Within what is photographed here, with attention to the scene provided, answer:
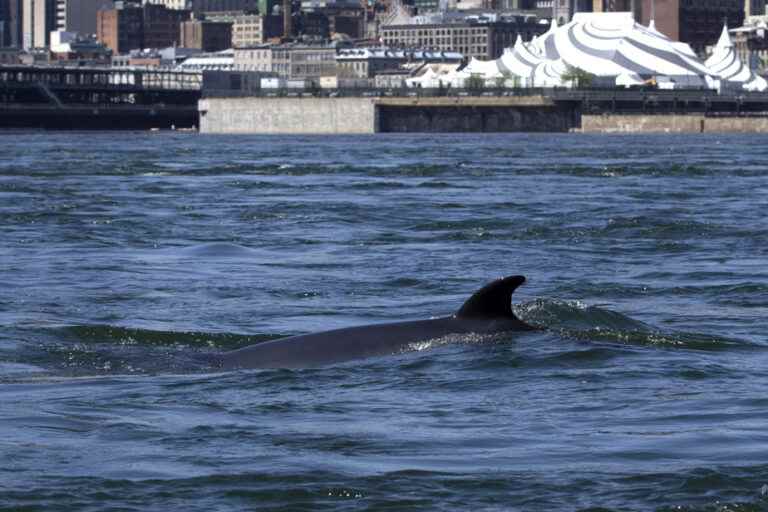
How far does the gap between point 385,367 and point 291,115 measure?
166 meters

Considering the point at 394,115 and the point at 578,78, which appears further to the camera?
the point at 578,78

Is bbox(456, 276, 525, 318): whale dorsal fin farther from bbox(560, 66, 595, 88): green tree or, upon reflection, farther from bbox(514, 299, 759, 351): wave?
bbox(560, 66, 595, 88): green tree

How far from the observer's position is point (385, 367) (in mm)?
17625

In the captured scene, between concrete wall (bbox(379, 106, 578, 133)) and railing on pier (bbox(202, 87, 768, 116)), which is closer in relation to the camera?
railing on pier (bbox(202, 87, 768, 116))

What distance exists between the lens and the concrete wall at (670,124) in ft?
569

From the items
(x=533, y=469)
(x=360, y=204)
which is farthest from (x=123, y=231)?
(x=533, y=469)

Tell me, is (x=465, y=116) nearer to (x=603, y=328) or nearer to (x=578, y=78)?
(x=578, y=78)

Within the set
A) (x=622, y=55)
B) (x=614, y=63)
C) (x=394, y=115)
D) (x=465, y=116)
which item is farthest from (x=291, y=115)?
(x=622, y=55)

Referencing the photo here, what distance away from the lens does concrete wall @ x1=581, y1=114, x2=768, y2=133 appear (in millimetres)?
173375

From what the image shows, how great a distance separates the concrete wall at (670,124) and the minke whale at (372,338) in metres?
157

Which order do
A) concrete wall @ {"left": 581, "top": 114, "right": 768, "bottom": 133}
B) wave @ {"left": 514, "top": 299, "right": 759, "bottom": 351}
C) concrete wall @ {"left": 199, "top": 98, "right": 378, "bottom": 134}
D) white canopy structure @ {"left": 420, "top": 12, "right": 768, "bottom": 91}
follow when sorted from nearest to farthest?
wave @ {"left": 514, "top": 299, "right": 759, "bottom": 351}, concrete wall @ {"left": 581, "top": 114, "right": 768, "bottom": 133}, concrete wall @ {"left": 199, "top": 98, "right": 378, "bottom": 134}, white canopy structure @ {"left": 420, "top": 12, "right": 768, "bottom": 91}

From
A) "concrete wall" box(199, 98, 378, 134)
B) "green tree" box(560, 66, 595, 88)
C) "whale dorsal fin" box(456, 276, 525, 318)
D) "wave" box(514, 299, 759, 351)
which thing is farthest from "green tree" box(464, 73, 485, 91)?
"whale dorsal fin" box(456, 276, 525, 318)

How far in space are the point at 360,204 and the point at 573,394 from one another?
32.0m

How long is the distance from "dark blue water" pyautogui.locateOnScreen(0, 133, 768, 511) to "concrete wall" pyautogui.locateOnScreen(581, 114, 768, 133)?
Result: 130m
